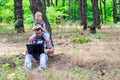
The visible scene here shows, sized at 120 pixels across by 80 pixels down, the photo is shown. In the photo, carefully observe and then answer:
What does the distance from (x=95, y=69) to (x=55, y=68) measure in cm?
99

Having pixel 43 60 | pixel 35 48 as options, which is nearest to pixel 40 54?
pixel 35 48

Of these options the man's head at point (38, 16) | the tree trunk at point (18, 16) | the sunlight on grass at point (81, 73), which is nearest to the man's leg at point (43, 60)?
the sunlight on grass at point (81, 73)

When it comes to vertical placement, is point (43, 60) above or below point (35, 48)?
below

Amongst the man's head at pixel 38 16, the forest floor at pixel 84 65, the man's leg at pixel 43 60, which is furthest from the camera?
the man's head at pixel 38 16

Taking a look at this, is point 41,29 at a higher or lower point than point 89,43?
higher

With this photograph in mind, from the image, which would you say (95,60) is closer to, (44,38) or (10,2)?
(44,38)

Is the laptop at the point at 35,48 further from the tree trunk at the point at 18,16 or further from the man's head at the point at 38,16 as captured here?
the tree trunk at the point at 18,16

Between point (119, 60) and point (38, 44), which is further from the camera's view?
point (119, 60)

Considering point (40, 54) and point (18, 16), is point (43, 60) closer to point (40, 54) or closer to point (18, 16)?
point (40, 54)

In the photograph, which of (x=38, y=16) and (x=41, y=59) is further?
(x=38, y=16)

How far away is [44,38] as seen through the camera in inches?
366

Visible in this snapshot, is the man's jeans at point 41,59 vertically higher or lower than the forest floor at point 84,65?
higher

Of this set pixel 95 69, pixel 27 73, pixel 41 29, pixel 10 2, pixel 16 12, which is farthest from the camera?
pixel 10 2

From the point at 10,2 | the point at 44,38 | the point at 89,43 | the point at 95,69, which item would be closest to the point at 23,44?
the point at 89,43
